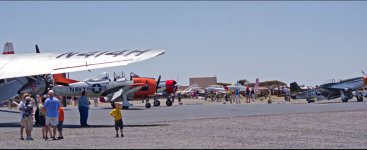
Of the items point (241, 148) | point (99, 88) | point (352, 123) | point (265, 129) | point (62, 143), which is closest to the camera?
point (241, 148)

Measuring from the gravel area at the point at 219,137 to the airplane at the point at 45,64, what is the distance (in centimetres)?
250

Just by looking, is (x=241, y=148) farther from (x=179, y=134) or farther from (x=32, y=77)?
(x=32, y=77)

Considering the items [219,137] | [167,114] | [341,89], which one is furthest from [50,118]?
[341,89]

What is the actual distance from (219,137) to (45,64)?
934 centimetres

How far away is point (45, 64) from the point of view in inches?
901

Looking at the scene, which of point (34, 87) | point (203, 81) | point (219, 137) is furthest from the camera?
point (203, 81)

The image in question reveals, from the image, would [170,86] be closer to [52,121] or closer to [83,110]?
[83,110]

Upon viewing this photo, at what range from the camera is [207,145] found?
13.8 meters

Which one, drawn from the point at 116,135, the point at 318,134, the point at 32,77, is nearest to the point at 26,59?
the point at 32,77

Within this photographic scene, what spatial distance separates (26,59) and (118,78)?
1533cm

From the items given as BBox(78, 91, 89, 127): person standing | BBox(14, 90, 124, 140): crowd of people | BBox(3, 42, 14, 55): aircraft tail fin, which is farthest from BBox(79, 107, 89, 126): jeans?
BBox(3, 42, 14, 55): aircraft tail fin

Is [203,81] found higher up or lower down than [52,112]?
higher up

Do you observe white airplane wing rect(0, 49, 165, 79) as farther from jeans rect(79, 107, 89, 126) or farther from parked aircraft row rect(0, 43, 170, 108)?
jeans rect(79, 107, 89, 126)

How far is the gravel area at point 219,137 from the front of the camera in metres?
14.2
